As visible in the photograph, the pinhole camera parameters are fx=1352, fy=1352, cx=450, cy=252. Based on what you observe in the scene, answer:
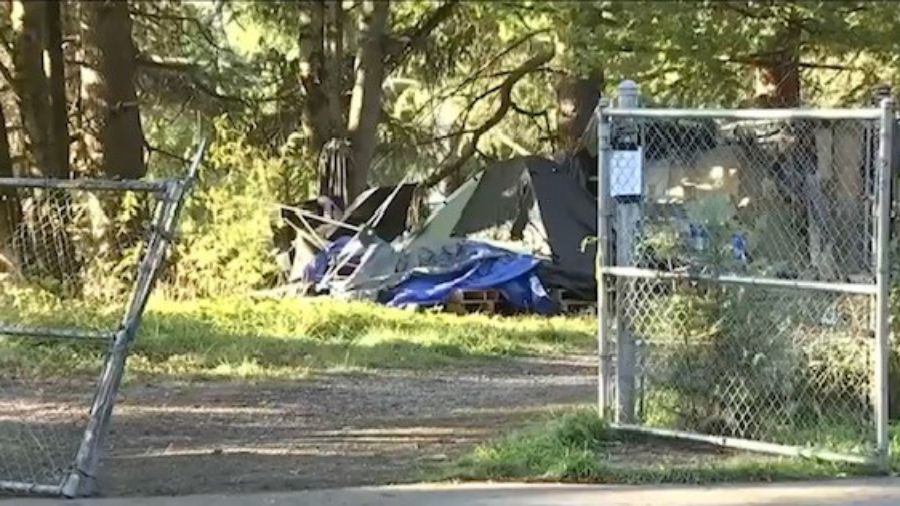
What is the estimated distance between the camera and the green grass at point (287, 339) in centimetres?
1184

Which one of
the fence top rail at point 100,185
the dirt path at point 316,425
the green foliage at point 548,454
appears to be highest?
the fence top rail at point 100,185

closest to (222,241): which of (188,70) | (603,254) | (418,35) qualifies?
(188,70)

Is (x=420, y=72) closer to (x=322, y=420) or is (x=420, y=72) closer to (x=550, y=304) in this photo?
(x=550, y=304)

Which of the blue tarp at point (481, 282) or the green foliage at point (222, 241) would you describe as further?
the blue tarp at point (481, 282)

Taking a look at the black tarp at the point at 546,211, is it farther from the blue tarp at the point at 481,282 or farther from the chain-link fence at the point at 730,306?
the chain-link fence at the point at 730,306

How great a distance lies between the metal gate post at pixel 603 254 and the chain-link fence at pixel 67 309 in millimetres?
2444

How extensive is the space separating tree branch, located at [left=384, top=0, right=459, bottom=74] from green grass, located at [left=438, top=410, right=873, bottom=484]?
16446 millimetres

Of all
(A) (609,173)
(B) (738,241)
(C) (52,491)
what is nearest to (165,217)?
(C) (52,491)

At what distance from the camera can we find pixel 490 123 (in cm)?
2764

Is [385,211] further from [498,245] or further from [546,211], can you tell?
[546,211]

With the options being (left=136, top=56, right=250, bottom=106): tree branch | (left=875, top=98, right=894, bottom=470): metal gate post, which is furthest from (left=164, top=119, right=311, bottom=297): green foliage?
(left=875, top=98, right=894, bottom=470): metal gate post

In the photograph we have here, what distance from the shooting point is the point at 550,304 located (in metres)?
17.7

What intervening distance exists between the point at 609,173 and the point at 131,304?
2.93 m

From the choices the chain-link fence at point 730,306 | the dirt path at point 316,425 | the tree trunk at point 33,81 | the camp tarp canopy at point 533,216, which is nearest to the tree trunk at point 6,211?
the tree trunk at point 33,81
